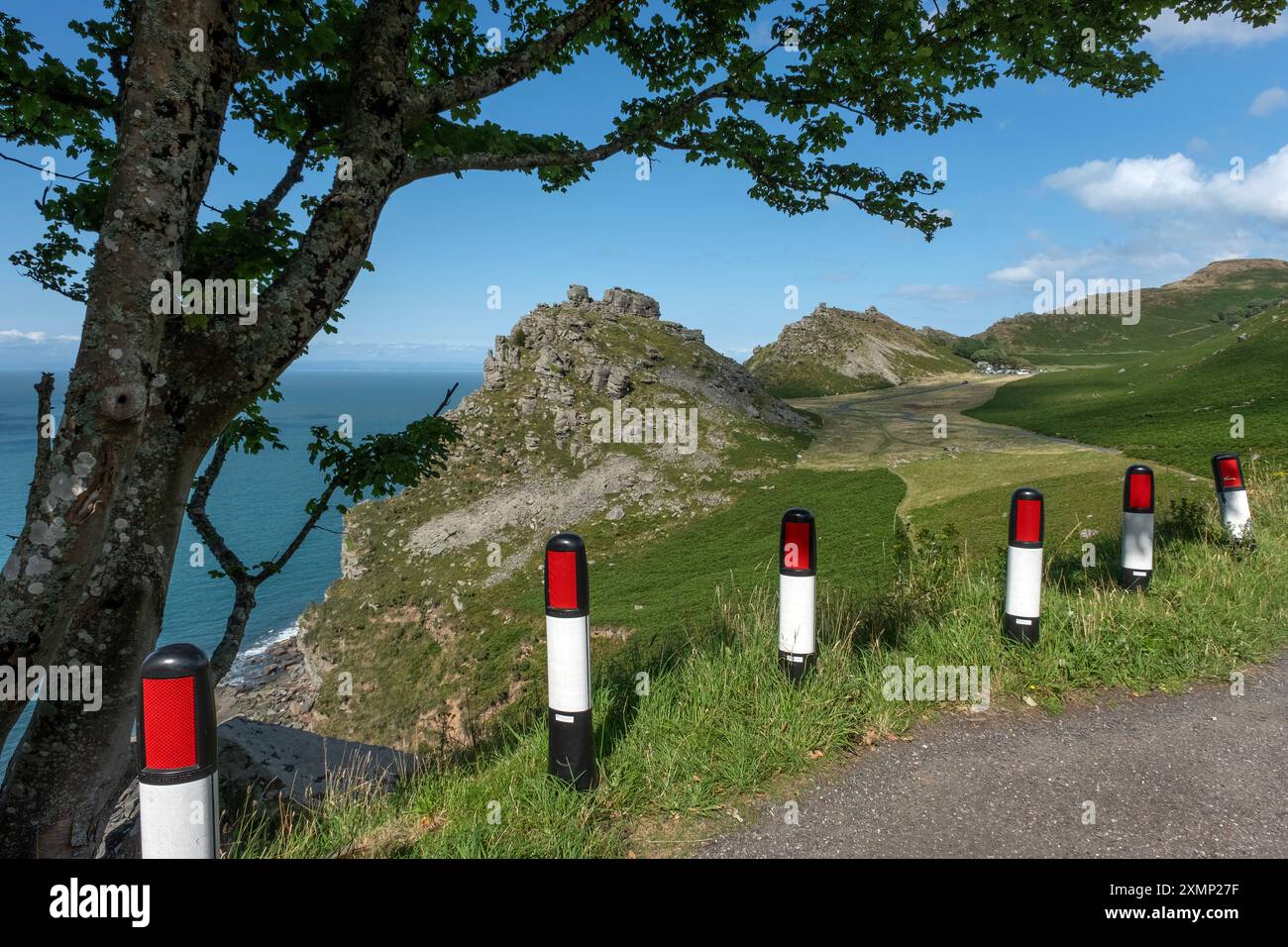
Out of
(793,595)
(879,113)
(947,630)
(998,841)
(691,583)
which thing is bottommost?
(691,583)

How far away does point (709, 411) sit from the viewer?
44.9 meters

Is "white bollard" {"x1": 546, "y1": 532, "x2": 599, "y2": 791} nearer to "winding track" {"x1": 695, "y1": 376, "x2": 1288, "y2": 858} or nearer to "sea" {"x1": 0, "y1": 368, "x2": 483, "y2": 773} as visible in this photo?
"winding track" {"x1": 695, "y1": 376, "x2": 1288, "y2": 858}

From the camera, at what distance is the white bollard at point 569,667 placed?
12.8ft

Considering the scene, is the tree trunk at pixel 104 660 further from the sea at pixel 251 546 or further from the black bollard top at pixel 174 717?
the sea at pixel 251 546

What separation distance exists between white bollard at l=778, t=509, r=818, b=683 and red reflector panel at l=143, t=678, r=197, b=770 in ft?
12.4

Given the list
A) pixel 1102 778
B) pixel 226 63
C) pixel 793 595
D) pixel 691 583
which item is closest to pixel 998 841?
pixel 1102 778

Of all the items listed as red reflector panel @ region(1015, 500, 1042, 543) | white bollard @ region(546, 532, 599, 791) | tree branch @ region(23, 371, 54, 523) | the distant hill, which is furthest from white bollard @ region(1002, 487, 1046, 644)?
the distant hill

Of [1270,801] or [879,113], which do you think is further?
[879,113]

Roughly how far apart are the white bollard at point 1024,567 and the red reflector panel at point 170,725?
5.68 meters

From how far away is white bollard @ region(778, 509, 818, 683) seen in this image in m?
5.17

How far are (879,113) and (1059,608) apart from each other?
17.7ft

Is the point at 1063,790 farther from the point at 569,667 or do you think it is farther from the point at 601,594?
the point at 601,594

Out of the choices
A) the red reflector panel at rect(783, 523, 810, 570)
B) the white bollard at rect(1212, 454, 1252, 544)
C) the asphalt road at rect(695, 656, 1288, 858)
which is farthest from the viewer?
the white bollard at rect(1212, 454, 1252, 544)

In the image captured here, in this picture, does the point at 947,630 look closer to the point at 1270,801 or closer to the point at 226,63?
the point at 1270,801
